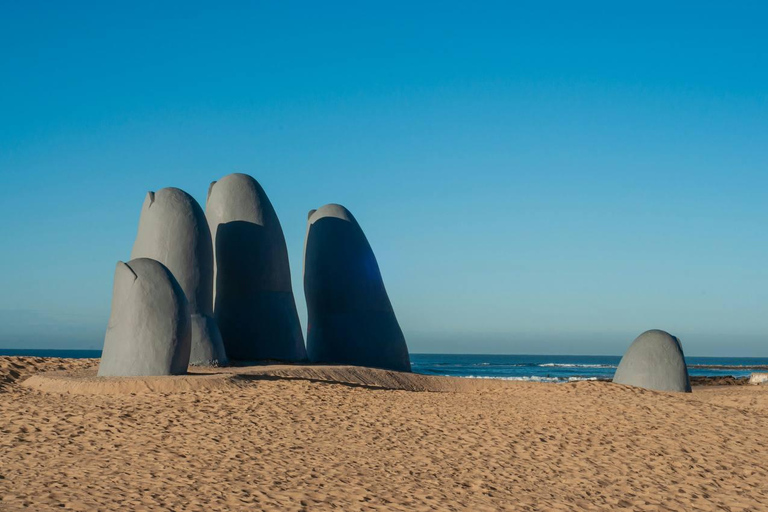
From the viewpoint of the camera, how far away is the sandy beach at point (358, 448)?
6.23 meters

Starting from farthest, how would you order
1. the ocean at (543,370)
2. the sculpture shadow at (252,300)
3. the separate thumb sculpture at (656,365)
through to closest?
the ocean at (543,370), the sculpture shadow at (252,300), the separate thumb sculpture at (656,365)

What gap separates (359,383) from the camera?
46.7ft

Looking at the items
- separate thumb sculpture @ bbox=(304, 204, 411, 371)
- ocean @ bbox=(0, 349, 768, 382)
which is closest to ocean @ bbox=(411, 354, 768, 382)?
ocean @ bbox=(0, 349, 768, 382)

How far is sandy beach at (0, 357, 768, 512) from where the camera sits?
6.23 metres

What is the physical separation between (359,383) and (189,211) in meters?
5.40

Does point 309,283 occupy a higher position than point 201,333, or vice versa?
point 309,283

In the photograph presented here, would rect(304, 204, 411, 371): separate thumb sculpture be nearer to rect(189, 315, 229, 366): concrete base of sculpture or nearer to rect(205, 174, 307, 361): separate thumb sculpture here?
rect(205, 174, 307, 361): separate thumb sculpture

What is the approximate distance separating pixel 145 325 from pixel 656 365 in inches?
407

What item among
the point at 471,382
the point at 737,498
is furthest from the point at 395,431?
the point at 471,382

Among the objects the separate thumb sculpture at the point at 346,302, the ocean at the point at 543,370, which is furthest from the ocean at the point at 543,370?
the separate thumb sculpture at the point at 346,302

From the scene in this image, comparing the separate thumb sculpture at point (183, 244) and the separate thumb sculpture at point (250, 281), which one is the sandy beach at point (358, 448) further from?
the separate thumb sculpture at point (250, 281)

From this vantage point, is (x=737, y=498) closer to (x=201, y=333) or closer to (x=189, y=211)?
(x=201, y=333)

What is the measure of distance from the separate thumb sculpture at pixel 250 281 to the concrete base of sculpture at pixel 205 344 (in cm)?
205

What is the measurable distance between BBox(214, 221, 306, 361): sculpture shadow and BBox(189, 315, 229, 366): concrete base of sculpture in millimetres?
2003
